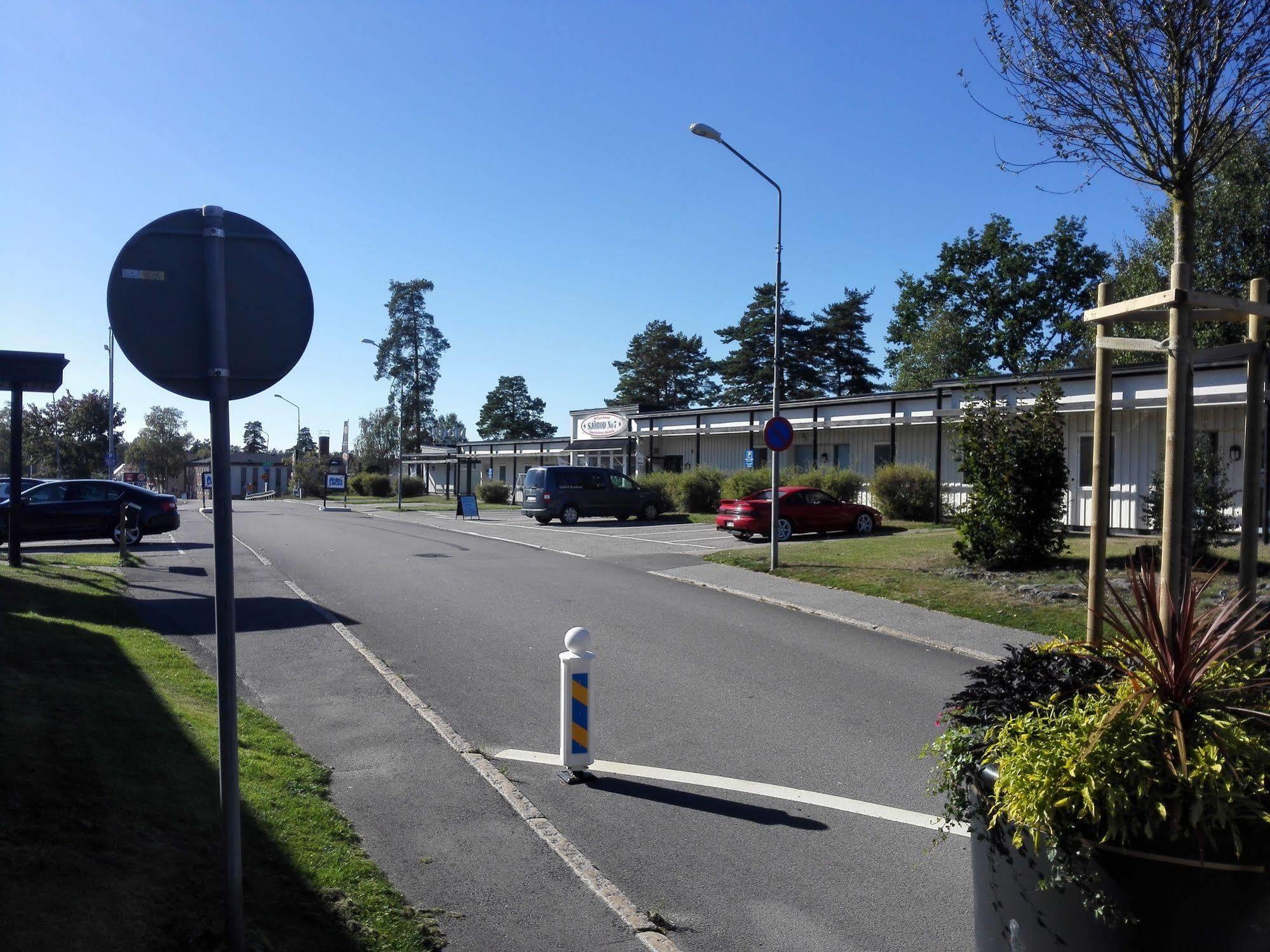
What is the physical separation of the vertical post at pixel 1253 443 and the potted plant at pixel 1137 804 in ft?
5.81

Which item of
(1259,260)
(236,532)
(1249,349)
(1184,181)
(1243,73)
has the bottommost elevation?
(236,532)

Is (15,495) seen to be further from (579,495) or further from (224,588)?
(579,495)

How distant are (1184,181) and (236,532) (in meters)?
27.1

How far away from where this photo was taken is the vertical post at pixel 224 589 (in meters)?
3.46

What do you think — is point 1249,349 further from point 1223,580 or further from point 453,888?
point 1223,580

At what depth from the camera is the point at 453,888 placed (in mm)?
4570

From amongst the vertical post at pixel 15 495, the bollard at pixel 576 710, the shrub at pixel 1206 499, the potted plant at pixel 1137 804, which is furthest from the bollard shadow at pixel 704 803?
the vertical post at pixel 15 495

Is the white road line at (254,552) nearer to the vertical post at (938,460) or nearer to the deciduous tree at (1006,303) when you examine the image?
the vertical post at (938,460)

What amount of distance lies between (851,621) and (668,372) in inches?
2738

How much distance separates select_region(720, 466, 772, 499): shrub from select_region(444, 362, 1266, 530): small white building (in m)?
1.04

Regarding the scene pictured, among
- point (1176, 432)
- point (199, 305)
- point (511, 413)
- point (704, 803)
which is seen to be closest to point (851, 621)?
point (704, 803)

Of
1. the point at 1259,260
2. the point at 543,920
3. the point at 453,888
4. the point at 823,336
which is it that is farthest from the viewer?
the point at 823,336

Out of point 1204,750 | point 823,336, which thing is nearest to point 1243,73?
point 1204,750

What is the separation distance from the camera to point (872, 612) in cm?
1352
